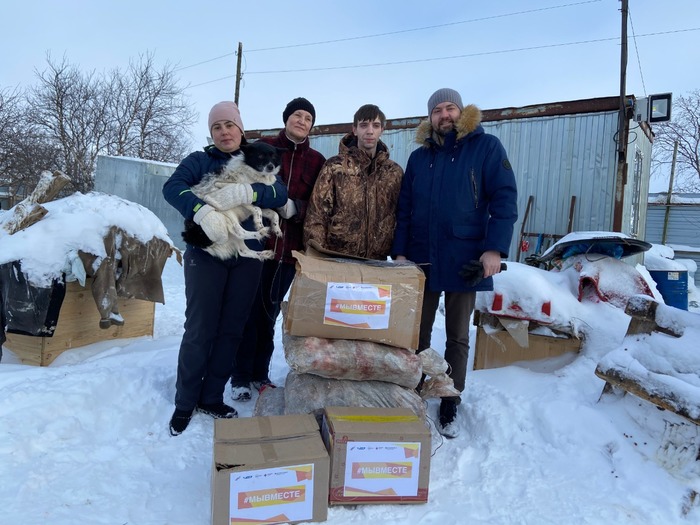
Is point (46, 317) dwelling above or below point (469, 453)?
above

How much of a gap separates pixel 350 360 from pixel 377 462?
55 cm

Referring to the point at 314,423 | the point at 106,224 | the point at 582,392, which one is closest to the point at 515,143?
the point at 582,392

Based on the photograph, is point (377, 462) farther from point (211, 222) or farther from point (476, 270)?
point (211, 222)

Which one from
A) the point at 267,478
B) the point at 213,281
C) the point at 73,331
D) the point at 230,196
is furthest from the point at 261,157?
the point at 73,331

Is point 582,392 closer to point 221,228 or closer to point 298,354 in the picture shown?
point 298,354

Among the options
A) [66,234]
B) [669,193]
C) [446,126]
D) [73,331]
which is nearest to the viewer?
[446,126]

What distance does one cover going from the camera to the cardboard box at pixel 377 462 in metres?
1.79

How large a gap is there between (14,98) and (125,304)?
13.6 m

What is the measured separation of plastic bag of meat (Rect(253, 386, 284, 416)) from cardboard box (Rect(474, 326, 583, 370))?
5.08ft

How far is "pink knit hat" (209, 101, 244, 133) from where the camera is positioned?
2451 mm

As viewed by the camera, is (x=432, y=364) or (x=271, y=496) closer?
(x=271, y=496)

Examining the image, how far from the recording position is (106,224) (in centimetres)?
373

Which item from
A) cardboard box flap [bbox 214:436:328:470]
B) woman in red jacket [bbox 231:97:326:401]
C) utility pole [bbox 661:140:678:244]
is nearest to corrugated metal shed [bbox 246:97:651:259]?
woman in red jacket [bbox 231:97:326:401]

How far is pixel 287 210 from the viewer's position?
269 centimetres
